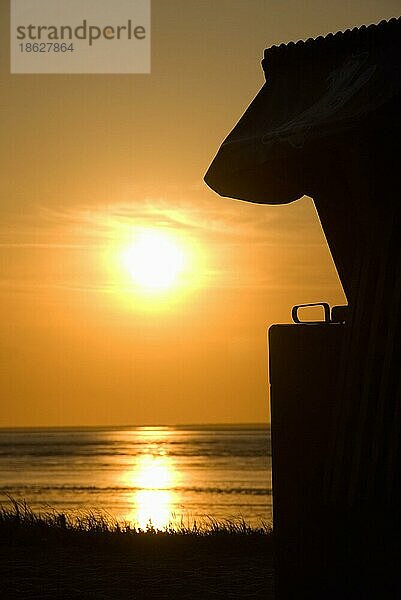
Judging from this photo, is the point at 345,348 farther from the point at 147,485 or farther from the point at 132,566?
the point at 147,485

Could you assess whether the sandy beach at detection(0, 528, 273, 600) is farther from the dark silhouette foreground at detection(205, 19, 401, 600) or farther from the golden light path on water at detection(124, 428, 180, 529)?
the golden light path on water at detection(124, 428, 180, 529)

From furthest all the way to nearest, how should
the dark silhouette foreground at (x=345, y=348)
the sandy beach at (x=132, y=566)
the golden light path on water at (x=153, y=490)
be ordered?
Result: the golden light path on water at (x=153, y=490)
the sandy beach at (x=132, y=566)
the dark silhouette foreground at (x=345, y=348)

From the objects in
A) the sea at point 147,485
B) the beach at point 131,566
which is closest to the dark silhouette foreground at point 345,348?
the beach at point 131,566

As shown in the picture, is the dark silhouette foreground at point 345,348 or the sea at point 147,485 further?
the sea at point 147,485

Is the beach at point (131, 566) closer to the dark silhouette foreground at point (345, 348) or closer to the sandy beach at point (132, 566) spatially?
the sandy beach at point (132, 566)

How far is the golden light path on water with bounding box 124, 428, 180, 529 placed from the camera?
41.2 m

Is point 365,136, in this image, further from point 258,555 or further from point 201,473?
point 201,473

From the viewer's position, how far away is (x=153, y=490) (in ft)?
196

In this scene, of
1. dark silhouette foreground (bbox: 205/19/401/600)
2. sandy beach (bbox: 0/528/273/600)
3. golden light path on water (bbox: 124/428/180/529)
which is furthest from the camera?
golden light path on water (bbox: 124/428/180/529)

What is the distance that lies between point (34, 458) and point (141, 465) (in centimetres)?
1233

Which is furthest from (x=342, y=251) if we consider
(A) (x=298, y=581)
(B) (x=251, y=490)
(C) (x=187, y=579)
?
(B) (x=251, y=490)

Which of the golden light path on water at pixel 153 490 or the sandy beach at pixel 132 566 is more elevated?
the sandy beach at pixel 132 566

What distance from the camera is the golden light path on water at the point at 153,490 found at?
41.2 metres

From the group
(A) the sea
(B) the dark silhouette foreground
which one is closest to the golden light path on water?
(A) the sea
